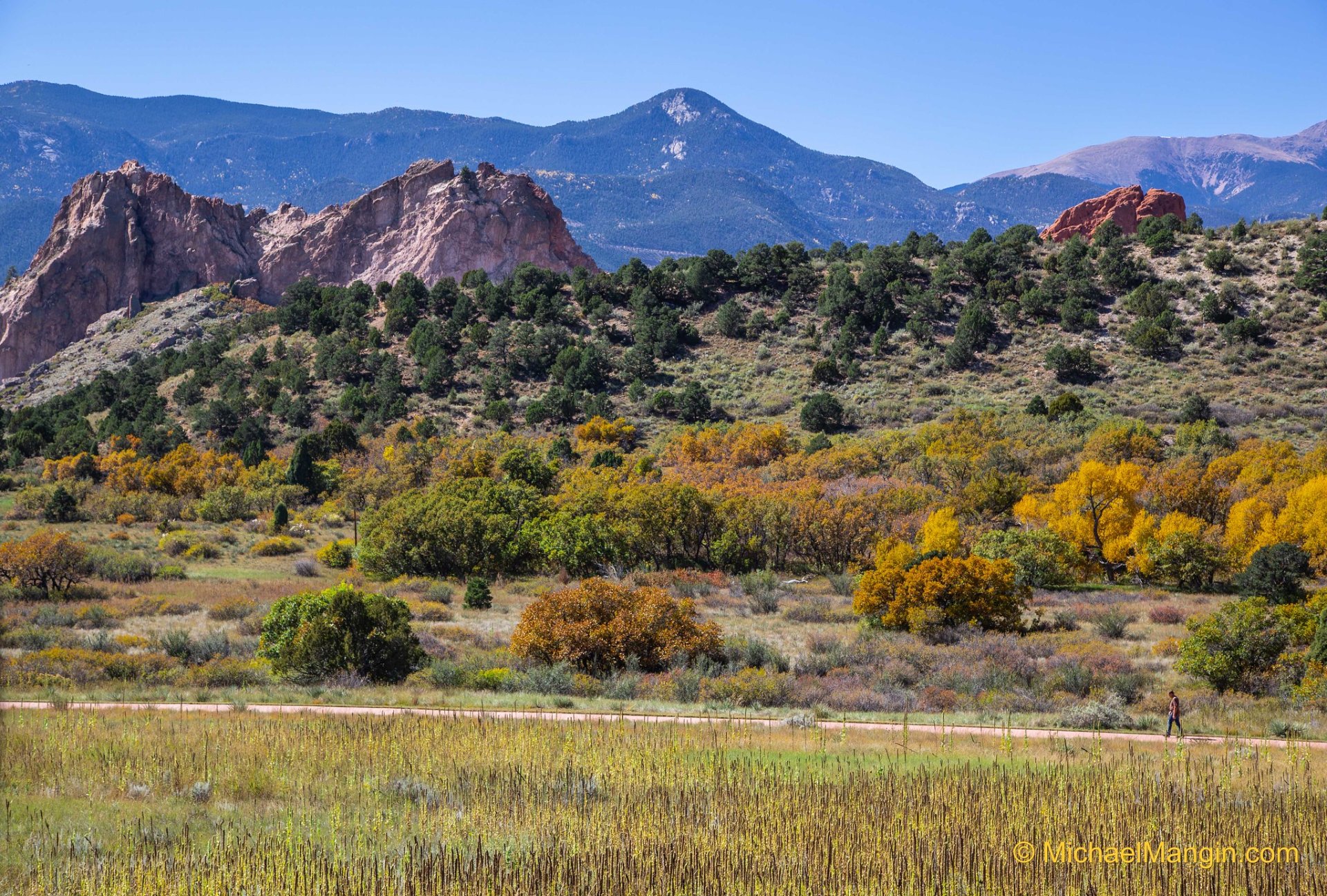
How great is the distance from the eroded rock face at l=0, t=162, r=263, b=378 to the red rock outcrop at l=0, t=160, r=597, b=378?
110 mm

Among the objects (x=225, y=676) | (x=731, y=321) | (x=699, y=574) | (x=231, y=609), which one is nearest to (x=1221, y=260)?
(x=731, y=321)

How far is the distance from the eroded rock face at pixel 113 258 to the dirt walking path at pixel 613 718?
93.8 metres

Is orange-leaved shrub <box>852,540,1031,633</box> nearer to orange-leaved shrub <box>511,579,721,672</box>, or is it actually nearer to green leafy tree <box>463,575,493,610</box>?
orange-leaved shrub <box>511,579,721,672</box>

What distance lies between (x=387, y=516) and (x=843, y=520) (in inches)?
664

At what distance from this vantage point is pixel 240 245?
10419cm

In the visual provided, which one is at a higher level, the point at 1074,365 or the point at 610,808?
the point at 1074,365

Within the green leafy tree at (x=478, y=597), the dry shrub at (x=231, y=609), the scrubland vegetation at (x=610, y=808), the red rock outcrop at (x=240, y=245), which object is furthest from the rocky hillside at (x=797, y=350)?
the scrubland vegetation at (x=610, y=808)

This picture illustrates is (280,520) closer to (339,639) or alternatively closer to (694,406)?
(694,406)

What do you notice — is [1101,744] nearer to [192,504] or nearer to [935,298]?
[192,504]

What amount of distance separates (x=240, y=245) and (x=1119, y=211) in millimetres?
87031

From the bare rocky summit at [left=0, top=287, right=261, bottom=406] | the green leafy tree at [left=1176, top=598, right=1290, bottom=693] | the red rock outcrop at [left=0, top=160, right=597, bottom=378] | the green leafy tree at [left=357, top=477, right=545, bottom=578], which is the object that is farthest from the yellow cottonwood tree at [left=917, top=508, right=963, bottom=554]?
the red rock outcrop at [left=0, top=160, right=597, bottom=378]

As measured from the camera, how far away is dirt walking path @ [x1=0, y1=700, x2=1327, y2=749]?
15102mm

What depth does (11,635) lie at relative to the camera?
21.8 m

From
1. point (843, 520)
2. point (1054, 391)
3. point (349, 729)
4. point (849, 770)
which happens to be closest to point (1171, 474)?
point (843, 520)
